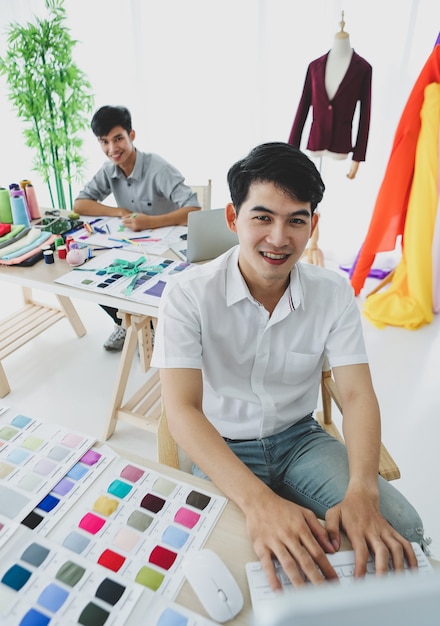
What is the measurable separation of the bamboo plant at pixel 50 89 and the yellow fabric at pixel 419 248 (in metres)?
2.60

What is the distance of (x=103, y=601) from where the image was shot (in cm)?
65

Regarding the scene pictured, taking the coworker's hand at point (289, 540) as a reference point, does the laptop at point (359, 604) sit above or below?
Answer: above

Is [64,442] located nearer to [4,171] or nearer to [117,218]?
[117,218]

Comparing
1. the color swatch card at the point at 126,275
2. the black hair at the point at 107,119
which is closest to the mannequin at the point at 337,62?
the black hair at the point at 107,119

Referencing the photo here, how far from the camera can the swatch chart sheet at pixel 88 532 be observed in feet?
2.09

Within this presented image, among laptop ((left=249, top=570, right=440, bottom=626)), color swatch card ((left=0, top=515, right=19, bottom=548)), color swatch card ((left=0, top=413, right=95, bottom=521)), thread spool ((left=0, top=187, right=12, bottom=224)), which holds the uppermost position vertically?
laptop ((left=249, top=570, right=440, bottom=626))

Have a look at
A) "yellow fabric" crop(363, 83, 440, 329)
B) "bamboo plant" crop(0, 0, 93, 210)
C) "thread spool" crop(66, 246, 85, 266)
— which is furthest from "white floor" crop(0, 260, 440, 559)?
"bamboo plant" crop(0, 0, 93, 210)

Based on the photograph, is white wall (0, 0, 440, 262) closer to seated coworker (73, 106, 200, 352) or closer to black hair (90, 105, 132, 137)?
seated coworker (73, 106, 200, 352)

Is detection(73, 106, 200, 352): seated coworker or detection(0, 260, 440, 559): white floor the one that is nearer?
detection(0, 260, 440, 559): white floor

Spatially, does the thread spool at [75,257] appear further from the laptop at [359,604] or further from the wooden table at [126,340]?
the laptop at [359,604]

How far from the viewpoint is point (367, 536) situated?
2.50 ft

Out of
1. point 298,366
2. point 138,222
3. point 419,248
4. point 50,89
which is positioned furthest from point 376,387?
point 50,89

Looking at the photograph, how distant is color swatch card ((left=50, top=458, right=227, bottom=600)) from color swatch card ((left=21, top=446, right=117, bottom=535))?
1 centimetres

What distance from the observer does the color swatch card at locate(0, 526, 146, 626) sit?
2.04 ft
